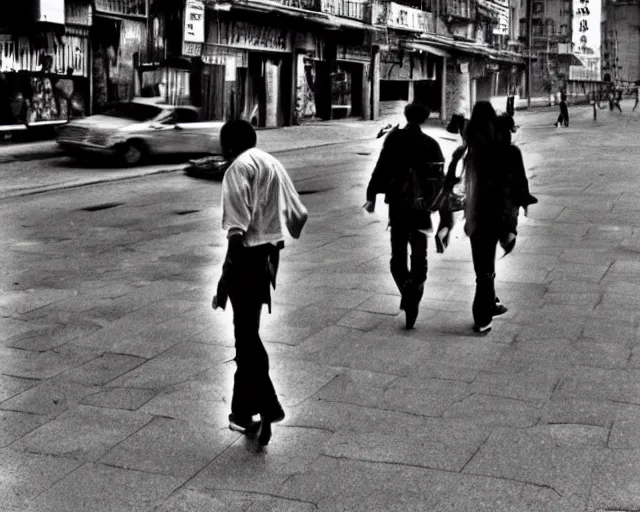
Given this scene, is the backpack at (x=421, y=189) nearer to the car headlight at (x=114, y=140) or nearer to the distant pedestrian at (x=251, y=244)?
the distant pedestrian at (x=251, y=244)

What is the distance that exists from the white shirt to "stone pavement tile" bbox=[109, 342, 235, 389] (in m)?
1.47

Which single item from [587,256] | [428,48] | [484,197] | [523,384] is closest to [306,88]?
[428,48]

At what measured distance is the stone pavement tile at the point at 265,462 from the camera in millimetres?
4637

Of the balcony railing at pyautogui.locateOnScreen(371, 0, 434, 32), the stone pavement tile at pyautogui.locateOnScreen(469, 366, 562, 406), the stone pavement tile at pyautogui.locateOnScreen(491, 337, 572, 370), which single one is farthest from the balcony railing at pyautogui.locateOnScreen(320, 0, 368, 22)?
the stone pavement tile at pyautogui.locateOnScreen(469, 366, 562, 406)

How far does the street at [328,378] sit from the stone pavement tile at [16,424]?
16 mm

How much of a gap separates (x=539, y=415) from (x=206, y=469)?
1.82 metres

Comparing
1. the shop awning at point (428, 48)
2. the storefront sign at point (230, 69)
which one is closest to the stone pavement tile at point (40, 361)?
the storefront sign at point (230, 69)

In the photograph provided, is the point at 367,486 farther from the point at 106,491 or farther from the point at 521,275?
the point at 521,275

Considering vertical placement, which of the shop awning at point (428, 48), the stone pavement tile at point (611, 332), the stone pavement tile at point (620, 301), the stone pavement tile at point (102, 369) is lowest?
the stone pavement tile at point (102, 369)

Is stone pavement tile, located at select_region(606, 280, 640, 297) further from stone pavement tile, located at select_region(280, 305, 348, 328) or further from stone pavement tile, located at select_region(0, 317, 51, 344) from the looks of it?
stone pavement tile, located at select_region(0, 317, 51, 344)

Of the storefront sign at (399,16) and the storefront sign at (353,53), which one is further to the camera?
the storefront sign at (399,16)

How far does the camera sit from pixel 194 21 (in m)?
28.8

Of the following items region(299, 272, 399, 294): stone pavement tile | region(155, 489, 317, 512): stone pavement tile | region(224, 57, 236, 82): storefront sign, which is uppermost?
region(224, 57, 236, 82): storefront sign

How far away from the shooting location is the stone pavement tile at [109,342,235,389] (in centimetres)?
620
